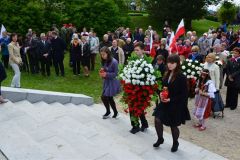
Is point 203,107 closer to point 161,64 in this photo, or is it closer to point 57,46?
point 161,64

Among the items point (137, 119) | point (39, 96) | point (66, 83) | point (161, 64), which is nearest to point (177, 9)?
point (66, 83)

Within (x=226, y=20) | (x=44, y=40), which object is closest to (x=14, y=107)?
(x=44, y=40)

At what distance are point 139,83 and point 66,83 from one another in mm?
7286

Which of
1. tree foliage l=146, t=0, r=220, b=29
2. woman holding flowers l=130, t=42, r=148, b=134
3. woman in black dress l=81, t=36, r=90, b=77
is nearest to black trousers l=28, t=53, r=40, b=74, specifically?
woman in black dress l=81, t=36, r=90, b=77

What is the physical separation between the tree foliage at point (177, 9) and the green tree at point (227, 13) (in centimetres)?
406

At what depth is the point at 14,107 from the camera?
9.50 metres

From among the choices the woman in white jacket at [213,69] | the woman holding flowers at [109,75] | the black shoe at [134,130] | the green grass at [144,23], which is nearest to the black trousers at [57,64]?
the woman holding flowers at [109,75]

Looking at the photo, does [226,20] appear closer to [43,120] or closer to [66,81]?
[66,81]

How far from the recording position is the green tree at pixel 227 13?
3809cm

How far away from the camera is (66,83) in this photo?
1501 centimetres

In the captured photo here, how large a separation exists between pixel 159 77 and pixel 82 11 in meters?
19.1

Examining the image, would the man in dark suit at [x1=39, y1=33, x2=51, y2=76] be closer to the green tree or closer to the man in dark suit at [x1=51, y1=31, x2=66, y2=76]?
the man in dark suit at [x1=51, y1=31, x2=66, y2=76]

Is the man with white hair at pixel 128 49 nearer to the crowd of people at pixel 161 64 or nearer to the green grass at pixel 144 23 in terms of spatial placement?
the crowd of people at pixel 161 64

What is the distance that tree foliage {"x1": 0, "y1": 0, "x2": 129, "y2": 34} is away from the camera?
2320 centimetres
